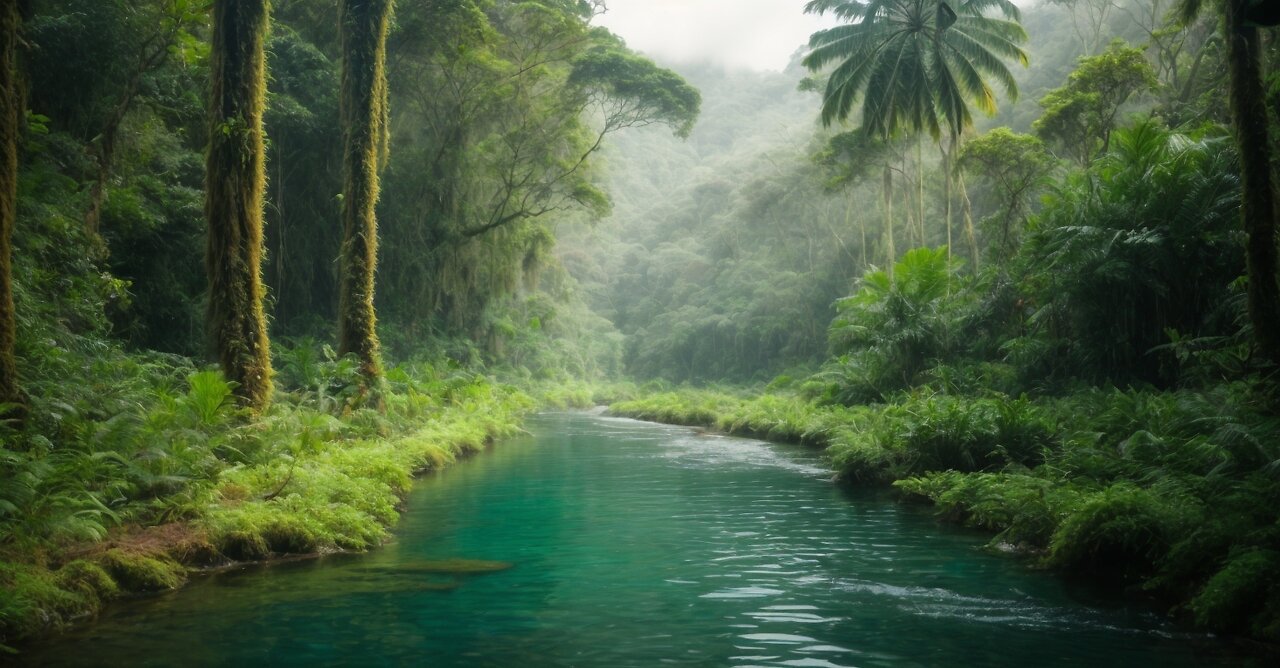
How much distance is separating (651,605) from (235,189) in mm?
8435

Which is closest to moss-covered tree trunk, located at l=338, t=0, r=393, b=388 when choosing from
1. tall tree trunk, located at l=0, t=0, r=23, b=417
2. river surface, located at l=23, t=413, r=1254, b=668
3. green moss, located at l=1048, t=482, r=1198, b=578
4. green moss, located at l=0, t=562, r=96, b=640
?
river surface, located at l=23, t=413, r=1254, b=668

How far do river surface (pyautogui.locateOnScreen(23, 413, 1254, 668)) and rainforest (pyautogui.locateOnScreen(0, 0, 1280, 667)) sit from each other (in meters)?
0.05

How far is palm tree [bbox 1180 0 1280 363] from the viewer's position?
7.57 m

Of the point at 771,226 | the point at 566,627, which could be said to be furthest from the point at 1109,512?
the point at 771,226

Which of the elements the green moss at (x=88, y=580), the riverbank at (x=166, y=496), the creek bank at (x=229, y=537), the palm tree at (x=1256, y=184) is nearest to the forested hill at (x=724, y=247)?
the palm tree at (x=1256, y=184)

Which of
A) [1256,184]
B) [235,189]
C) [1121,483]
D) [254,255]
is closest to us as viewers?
[1256,184]

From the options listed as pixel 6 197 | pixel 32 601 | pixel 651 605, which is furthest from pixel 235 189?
pixel 651 605

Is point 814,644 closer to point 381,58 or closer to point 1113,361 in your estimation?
point 1113,361

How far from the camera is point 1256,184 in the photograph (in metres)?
7.66

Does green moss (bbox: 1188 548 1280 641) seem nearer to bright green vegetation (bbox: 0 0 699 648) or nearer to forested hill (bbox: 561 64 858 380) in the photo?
bright green vegetation (bbox: 0 0 699 648)

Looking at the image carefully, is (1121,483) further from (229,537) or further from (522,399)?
(522,399)

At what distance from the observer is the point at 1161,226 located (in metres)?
12.4

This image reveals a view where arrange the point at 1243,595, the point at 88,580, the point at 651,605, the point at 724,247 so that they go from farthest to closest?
the point at 724,247 → the point at 651,605 → the point at 88,580 → the point at 1243,595

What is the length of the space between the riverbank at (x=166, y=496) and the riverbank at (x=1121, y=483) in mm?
7165
